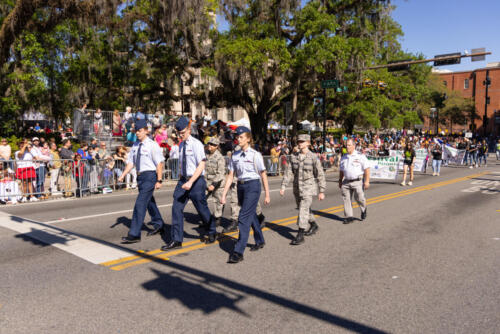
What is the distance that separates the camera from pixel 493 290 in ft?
15.9

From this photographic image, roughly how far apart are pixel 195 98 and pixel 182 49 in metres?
3.28

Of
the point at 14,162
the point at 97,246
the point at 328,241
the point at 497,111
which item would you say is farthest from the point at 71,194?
the point at 497,111

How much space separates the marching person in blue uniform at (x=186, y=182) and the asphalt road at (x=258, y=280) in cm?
41

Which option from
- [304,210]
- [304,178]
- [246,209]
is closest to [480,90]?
[304,178]

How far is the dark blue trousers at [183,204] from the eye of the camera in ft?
20.8

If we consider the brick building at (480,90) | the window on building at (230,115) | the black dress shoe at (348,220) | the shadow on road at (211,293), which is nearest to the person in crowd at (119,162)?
the black dress shoe at (348,220)

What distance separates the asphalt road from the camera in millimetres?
3943

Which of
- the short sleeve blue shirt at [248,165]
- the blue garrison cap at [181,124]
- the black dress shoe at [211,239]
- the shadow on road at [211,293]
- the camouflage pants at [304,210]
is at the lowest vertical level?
the shadow on road at [211,293]

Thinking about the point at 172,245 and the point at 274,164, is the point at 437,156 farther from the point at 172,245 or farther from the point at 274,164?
the point at 172,245

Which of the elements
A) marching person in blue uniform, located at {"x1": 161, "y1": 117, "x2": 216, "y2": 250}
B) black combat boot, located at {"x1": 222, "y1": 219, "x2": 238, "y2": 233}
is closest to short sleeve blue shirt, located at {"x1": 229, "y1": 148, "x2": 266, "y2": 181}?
marching person in blue uniform, located at {"x1": 161, "y1": 117, "x2": 216, "y2": 250}

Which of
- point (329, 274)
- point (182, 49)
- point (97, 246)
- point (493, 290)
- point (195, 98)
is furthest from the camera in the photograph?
point (195, 98)

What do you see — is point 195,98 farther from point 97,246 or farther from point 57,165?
point 97,246

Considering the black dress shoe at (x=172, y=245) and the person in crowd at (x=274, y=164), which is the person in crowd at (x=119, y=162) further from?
the black dress shoe at (x=172, y=245)

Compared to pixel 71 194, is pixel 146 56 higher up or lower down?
higher up
